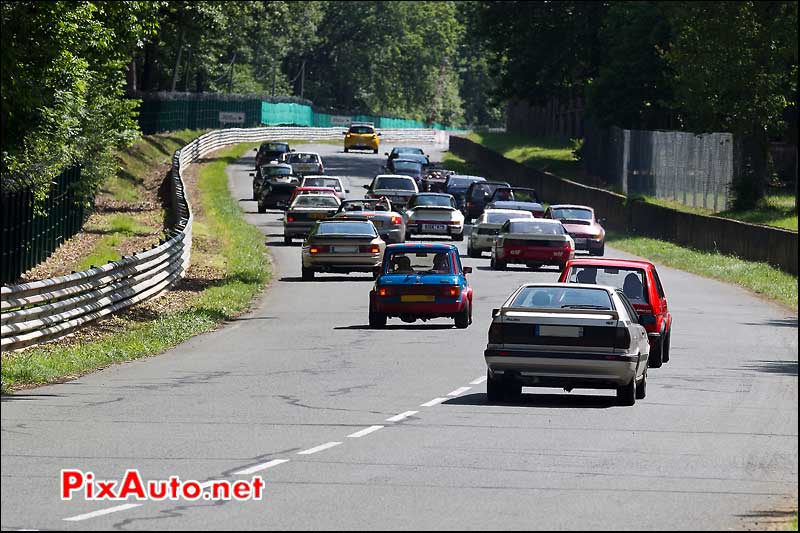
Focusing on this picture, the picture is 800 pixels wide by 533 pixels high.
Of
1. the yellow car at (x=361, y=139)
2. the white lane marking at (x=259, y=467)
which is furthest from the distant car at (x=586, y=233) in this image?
the yellow car at (x=361, y=139)

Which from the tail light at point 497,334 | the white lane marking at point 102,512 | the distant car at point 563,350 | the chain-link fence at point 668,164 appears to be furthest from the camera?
the chain-link fence at point 668,164

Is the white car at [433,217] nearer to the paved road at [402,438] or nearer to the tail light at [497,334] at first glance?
the paved road at [402,438]

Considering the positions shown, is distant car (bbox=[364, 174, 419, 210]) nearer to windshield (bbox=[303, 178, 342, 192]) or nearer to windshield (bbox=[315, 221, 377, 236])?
windshield (bbox=[303, 178, 342, 192])

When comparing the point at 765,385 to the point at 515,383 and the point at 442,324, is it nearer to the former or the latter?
the point at 515,383

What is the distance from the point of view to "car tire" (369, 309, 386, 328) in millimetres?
27703

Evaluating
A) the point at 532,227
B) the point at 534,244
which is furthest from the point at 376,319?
the point at 532,227

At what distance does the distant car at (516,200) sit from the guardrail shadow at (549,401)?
1253 inches

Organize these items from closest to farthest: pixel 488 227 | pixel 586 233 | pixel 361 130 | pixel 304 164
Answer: pixel 488 227 < pixel 586 233 < pixel 304 164 < pixel 361 130

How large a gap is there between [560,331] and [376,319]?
1016 cm

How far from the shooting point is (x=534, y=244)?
41219mm

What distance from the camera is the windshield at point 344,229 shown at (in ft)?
121

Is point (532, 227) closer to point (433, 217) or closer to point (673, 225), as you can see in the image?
point (433, 217)

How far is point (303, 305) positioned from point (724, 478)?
65.0ft

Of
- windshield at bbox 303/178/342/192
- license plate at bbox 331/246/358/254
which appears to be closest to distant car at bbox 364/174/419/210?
windshield at bbox 303/178/342/192
